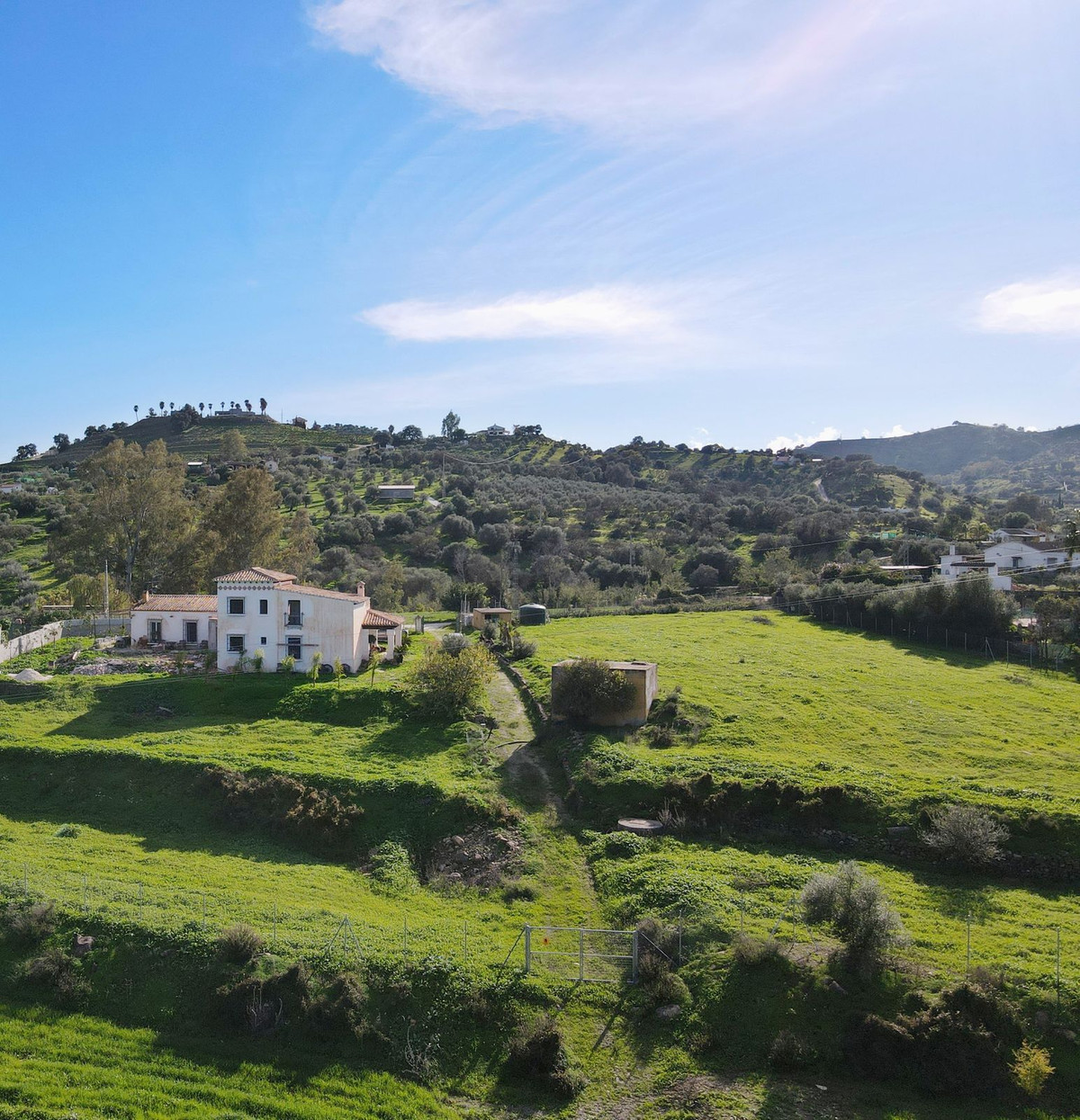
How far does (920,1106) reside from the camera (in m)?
15.1

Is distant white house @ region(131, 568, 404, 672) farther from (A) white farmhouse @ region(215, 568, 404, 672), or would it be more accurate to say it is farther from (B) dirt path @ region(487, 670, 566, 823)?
(B) dirt path @ region(487, 670, 566, 823)

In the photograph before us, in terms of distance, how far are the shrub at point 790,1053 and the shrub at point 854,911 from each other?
2.59 m

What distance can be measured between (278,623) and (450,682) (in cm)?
1120

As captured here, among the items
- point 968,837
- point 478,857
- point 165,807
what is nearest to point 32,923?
point 165,807

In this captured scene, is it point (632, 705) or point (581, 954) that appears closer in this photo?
point (581, 954)

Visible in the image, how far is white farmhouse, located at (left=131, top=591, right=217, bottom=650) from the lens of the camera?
45.5m

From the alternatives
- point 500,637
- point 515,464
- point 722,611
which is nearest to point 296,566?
point 500,637

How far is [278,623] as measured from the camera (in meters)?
41.1

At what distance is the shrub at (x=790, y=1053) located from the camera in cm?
1591

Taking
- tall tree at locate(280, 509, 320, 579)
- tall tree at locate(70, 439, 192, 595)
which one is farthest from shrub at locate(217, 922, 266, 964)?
tall tree at locate(70, 439, 192, 595)

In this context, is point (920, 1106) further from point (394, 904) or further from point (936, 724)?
point (936, 724)

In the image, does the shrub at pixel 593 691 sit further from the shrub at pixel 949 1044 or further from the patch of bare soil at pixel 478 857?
the shrub at pixel 949 1044

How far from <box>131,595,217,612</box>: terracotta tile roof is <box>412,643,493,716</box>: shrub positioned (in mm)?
16899

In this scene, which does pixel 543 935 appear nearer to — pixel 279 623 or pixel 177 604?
pixel 279 623
